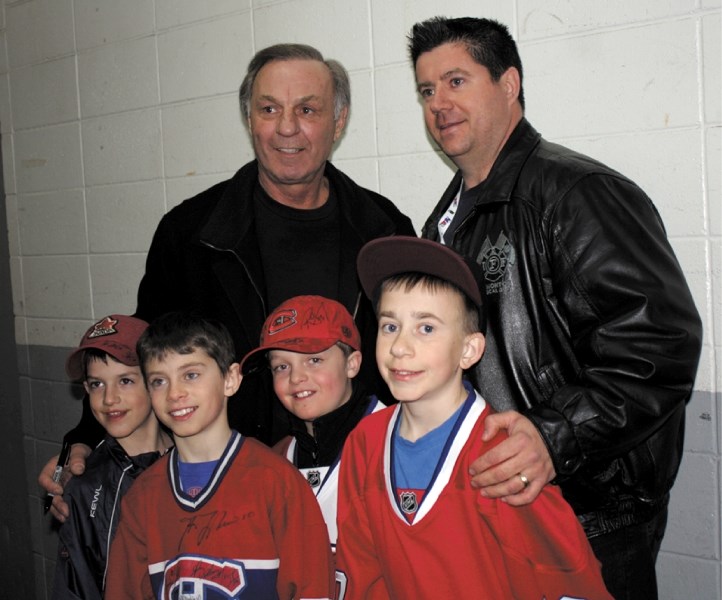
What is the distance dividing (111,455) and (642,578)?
1.44 m

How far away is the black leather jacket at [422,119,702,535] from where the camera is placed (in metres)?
1.65

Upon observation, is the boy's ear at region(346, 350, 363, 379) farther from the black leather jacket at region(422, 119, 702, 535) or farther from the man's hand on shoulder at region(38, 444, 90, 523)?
the man's hand on shoulder at region(38, 444, 90, 523)

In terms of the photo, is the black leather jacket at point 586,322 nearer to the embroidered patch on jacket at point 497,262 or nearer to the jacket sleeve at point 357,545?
the embroidered patch on jacket at point 497,262

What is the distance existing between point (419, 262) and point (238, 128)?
62.0 inches

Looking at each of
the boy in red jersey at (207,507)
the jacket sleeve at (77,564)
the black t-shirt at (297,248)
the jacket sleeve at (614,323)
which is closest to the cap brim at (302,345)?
the boy in red jersey at (207,507)

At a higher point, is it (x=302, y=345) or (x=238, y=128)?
(x=238, y=128)

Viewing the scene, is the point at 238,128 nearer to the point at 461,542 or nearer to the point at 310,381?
the point at 310,381

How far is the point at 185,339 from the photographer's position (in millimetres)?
2016

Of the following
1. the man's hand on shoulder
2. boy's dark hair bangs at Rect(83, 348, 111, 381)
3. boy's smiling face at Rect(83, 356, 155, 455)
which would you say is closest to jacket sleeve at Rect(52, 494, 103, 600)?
the man's hand on shoulder

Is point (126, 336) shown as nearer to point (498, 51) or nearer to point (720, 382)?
point (498, 51)

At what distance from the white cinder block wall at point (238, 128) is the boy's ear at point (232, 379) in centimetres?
95

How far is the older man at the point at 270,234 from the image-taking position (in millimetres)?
2326

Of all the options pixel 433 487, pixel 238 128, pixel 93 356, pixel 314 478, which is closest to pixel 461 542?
pixel 433 487

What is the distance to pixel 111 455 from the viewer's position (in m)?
2.30
